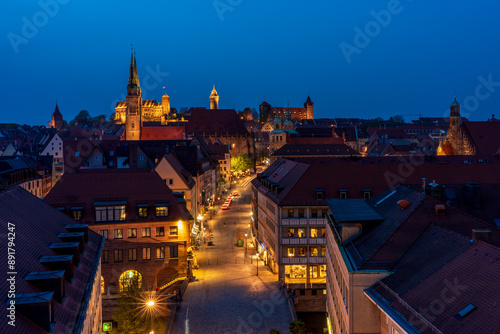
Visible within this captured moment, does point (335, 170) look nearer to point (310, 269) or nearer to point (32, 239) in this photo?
point (310, 269)

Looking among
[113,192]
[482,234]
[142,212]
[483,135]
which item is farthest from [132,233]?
[483,135]

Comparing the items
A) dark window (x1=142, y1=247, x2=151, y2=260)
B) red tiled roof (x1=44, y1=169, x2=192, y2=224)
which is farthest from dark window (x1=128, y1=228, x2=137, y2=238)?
dark window (x1=142, y1=247, x2=151, y2=260)

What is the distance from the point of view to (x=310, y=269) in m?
51.3

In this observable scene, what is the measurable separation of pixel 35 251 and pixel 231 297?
25.1 metres

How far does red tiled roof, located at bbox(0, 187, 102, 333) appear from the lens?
52.2ft

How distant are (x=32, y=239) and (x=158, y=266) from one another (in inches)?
1099

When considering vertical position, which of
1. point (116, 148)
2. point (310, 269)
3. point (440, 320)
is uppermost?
point (116, 148)

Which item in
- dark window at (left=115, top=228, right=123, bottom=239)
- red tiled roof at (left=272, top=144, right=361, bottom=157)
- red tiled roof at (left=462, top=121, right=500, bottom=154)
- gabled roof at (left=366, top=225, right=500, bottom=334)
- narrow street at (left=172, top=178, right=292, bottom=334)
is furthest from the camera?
red tiled roof at (left=272, top=144, right=361, bottom=157)

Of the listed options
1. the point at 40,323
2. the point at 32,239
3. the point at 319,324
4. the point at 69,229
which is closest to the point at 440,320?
the point at 40,323

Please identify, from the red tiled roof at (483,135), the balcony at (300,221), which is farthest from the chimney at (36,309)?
the red tiled roof at (483,135)

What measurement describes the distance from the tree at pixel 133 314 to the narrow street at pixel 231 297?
1.93 meters

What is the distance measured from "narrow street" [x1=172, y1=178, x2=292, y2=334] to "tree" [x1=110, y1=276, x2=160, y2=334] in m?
1.93

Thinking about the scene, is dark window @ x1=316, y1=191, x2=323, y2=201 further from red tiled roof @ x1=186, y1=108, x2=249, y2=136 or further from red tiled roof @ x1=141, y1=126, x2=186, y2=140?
red tiled roof @ x1=186, y1=108, x2=249, y2=136

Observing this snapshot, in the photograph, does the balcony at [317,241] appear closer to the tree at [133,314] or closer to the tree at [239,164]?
the tree at [133,314]
